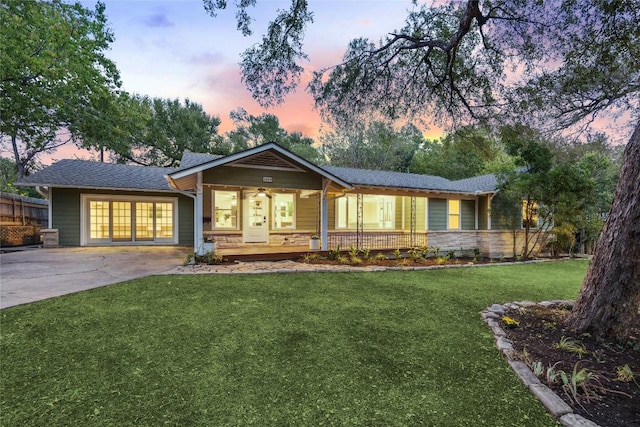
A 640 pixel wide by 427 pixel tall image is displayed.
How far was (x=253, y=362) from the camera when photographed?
3.00m

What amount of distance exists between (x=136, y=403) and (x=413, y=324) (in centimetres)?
321

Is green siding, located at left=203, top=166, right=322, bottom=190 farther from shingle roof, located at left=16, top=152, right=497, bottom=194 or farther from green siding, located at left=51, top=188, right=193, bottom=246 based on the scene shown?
green siding, located at left=51, top=188, right=193, bottom=246

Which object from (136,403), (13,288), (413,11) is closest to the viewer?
(136,403)

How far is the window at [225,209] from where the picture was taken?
11.4 metres

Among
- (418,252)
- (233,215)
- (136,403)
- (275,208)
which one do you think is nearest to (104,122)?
(233,215)

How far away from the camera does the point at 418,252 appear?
1121 centimetres

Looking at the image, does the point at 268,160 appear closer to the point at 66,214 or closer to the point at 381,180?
the point at 381,180

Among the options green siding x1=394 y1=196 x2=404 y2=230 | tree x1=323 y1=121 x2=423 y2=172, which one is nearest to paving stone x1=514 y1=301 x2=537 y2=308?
green siding x1=394 y1=196 x2=404 y2=230

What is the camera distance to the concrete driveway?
206 inches

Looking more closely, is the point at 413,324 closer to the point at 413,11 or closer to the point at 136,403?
the point at 136,403

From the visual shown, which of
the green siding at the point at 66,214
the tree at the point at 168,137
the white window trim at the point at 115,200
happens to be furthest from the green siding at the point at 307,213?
the tree at the point at 168,137

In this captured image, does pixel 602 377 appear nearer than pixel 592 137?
Yes

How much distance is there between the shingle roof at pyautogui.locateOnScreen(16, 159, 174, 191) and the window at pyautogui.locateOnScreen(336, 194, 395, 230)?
23.8 feet

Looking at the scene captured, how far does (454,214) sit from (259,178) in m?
9.48
